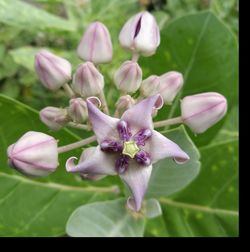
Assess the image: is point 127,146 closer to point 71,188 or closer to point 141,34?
point 141,34

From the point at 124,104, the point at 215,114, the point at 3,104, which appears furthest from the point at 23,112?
the point at 215,114

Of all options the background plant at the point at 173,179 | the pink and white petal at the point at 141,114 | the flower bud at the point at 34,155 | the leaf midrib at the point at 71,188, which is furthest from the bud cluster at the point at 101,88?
the leaf midrib at the point at 71,188

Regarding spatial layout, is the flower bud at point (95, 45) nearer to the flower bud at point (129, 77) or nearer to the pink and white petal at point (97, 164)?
the flower bud at point (129, 77)

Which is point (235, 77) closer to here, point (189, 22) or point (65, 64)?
point (189, 22)

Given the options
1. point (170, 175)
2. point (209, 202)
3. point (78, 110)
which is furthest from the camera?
point (209, 202)

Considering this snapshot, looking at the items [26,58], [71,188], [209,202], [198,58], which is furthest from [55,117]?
[26,58]
